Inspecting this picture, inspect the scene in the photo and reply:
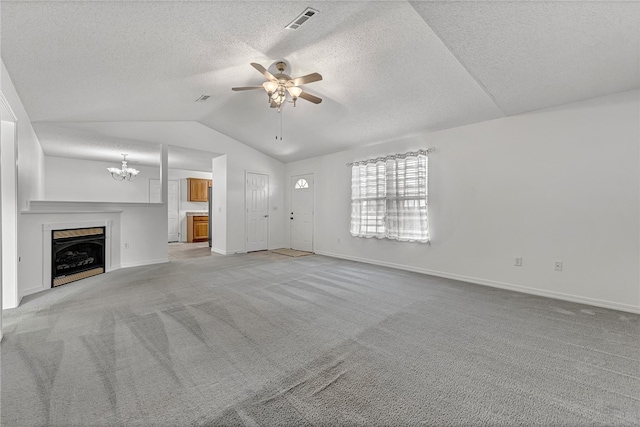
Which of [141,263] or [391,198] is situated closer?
[391,198]

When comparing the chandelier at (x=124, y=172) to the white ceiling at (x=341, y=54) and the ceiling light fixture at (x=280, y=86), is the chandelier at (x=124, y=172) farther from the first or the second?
the ceiling light fixture at (x=280, y=86)

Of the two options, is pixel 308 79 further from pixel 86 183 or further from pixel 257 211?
pixel 86 183

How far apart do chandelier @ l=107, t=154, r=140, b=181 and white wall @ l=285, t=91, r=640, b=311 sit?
667 cm

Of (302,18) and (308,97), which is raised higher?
(302,18)

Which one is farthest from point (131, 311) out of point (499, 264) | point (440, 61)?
point (499, 264)

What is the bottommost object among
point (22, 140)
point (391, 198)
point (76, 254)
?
point (76, 254)

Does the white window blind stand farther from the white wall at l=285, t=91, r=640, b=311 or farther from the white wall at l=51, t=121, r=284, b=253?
the white wall at l=51, t=121, r=284, b=253

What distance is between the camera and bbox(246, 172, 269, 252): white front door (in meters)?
6.92

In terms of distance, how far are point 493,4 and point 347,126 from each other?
2874 millimetres

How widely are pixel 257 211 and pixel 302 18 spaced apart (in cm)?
510

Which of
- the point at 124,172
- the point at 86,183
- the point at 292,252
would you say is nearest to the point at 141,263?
the point at 124,172

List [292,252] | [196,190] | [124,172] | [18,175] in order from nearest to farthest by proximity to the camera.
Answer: [18,175], [292,252], [124,172], [196,190]

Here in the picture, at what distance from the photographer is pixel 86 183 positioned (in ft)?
23.6

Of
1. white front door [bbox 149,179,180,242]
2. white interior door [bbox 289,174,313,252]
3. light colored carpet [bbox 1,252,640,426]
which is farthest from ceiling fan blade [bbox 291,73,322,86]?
white front door [bbox 149,179,180,242]
